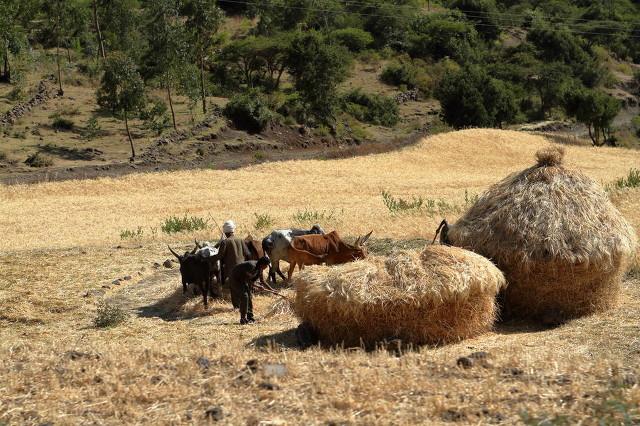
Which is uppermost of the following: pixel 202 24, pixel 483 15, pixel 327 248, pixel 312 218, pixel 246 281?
pixel 483 15

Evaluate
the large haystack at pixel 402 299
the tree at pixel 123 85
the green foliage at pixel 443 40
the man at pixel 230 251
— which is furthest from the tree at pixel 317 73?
the large haystack at pixel 402 299

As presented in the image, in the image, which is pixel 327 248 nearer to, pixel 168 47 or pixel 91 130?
pixel 91 130

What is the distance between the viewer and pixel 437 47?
86.8 m

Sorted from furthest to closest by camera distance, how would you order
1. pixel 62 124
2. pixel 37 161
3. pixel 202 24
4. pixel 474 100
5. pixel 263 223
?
pixel 474 100 → pixel 202 24 → pixel 62 124 → pixel 37 161 → pixel 263 223

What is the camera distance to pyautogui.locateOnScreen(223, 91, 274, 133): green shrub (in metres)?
52.6

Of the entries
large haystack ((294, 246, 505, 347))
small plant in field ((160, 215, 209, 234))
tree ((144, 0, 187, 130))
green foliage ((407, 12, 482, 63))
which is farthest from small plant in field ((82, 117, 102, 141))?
green foliage ((407, 12, 482, 63))

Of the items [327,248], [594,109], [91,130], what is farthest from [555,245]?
[594,109]

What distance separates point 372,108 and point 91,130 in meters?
24.6

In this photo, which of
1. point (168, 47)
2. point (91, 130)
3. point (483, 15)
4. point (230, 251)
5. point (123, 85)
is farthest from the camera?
point (483, 15)

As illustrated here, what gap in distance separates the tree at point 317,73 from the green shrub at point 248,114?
19.3 feet

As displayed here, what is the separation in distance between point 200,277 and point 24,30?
56.3 metres

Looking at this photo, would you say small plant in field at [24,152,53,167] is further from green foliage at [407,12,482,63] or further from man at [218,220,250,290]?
green foliage at [407,12,482,63]

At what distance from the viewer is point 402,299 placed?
36.0 feet

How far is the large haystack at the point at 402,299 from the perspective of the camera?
1102 centimetres
